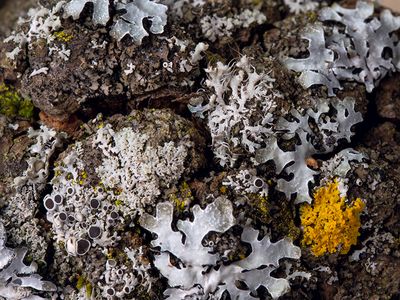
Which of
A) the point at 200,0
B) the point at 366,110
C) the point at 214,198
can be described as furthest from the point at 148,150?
the point at 366,110

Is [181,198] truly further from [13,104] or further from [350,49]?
[350,49]

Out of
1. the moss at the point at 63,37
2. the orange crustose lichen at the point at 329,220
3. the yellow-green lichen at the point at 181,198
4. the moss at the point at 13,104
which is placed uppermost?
the moss at the point at 63,37

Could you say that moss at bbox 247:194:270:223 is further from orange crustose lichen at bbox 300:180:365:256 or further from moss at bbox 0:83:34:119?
moss at bbox 0:83:34:119

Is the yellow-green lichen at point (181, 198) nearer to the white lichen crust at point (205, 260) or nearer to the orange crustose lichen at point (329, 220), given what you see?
the white lichen crust at point (205, 260)

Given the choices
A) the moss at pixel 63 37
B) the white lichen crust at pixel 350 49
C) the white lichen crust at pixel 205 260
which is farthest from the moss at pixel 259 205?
the moss at pixel 63 37

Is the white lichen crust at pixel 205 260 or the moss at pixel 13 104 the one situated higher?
the moss at pixel 13 104

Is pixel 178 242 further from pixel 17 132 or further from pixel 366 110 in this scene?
pixel 366 110

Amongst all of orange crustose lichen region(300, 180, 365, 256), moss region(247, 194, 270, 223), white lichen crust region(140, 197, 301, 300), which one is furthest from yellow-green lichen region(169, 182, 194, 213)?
orange crustose lichen region(300, 180, 365, 256)
